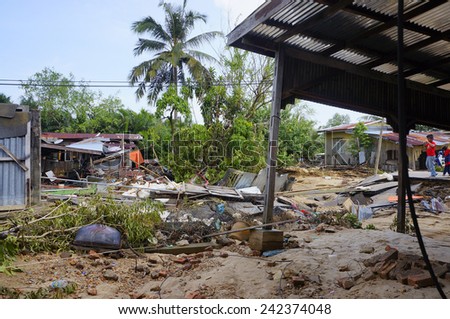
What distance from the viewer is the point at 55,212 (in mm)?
5820

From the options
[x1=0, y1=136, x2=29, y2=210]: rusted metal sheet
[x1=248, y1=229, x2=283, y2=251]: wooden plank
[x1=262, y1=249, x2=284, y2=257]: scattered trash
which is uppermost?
[x1=0, y1=136, x2=29, y2=210]: rusted metal sheet

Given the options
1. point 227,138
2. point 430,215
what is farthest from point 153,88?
point 430,215

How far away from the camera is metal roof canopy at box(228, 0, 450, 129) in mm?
4121

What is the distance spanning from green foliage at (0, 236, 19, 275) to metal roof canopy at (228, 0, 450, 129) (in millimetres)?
3789

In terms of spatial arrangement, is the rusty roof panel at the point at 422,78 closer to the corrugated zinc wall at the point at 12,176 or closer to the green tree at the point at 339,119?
the corrugated zinc wall at the point at 12,176

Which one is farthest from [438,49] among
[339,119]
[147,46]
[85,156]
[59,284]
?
[339,119]

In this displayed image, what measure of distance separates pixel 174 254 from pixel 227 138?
9842 millimetres

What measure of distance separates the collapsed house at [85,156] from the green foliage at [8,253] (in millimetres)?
10690

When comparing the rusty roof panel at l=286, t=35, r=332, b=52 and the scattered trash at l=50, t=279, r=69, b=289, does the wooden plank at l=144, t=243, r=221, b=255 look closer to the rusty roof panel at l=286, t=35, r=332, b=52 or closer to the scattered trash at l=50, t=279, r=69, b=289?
the scattered trash at l=50, t=279, r=69, b=289

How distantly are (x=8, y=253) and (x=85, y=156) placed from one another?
15544 mm

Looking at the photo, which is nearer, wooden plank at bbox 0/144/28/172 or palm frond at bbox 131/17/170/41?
wooden plank at bbox 0/144/28/172

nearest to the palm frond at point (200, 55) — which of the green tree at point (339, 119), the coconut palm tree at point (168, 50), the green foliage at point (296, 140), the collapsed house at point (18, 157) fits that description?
the coconut palm tree at point (168, 50)

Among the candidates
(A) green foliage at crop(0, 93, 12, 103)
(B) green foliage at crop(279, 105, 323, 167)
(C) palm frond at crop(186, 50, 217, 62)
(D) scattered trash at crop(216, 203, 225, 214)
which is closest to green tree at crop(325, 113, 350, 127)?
(B) green foliage at crop(279, 105, 323, 167)

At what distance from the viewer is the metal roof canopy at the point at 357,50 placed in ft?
13.5
